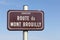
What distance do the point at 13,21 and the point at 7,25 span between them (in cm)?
35

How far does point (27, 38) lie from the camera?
25.5 meters

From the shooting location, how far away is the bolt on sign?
83.0 ft

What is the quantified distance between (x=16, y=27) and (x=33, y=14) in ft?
3.37

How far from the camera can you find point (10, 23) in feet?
83.3

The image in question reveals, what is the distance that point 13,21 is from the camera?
83.2 feet

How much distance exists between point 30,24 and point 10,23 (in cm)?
96

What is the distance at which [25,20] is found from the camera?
2531 centimetres

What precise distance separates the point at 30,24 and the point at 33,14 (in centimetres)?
50

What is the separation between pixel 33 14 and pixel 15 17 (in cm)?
88

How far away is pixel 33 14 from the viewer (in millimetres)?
25375

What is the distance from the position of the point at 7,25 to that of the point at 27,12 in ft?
3.76

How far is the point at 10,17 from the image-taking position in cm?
2542

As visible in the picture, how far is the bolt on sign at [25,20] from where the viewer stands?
83.0 feet

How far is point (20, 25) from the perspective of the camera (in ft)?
83.0
